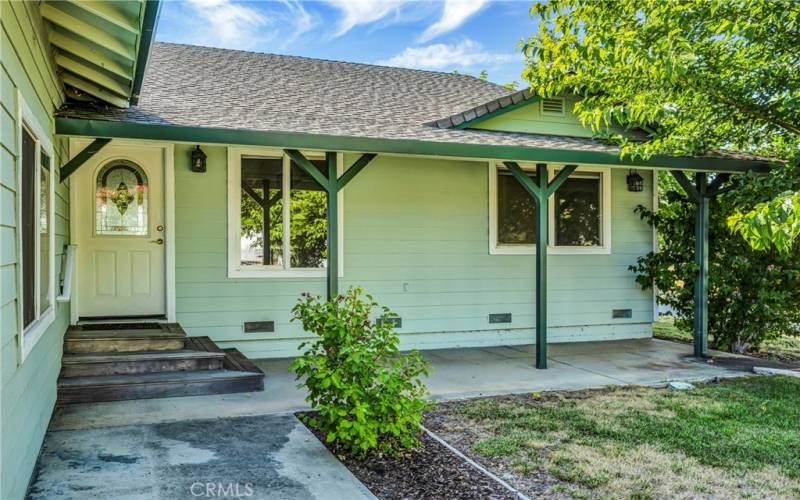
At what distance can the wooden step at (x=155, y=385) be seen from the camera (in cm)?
496

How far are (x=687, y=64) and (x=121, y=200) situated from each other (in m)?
5.74

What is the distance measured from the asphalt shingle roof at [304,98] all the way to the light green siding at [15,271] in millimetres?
1748

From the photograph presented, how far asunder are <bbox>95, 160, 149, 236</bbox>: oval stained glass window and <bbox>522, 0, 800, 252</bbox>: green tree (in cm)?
439

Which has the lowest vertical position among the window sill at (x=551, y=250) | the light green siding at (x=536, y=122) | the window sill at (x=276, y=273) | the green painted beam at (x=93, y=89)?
the window sill at (x=276, y=273)

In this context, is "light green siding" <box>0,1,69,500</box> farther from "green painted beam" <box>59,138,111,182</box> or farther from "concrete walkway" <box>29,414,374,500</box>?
"green painted beam" <box>59,138,111,182</box>

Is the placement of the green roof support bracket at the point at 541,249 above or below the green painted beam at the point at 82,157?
below

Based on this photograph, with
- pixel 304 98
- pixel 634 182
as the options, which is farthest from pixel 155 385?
pixel 634 182

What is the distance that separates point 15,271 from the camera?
113 inches

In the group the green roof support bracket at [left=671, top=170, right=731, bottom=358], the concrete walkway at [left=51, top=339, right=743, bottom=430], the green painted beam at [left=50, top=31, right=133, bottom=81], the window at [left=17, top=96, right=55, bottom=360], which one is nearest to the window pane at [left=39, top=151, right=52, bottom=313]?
the window at [left=17, top=96, right=55, bottom=360]

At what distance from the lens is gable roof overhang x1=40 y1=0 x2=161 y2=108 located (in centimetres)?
345

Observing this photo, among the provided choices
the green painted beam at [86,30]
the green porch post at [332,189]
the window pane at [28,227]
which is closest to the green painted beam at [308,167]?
the green porch post at [332,189]

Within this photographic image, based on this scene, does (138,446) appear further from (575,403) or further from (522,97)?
(522,97)

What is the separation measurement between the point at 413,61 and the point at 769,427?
836 inches

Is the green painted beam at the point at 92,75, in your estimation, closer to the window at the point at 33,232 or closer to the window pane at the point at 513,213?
the window at the point at 33,232
